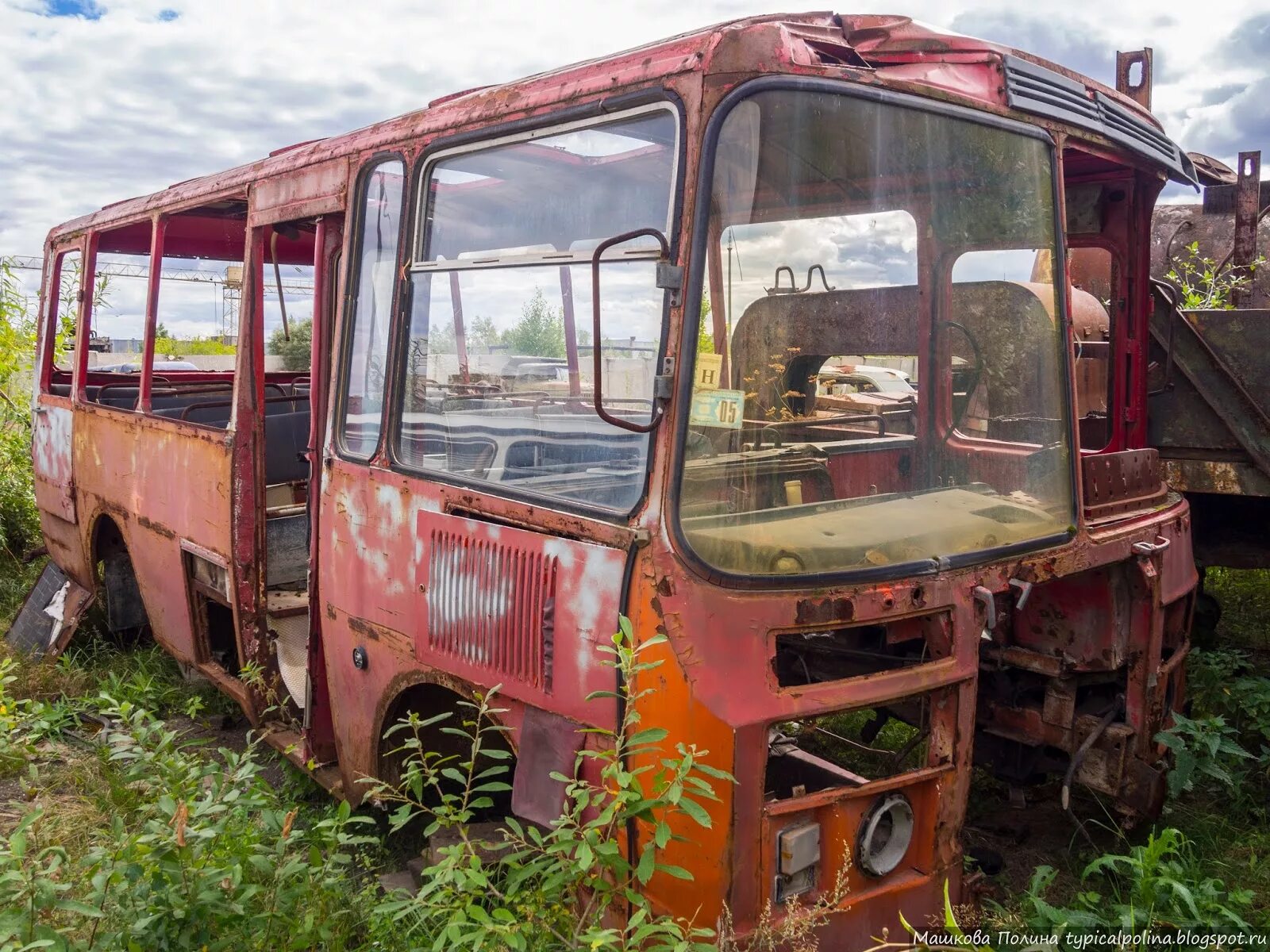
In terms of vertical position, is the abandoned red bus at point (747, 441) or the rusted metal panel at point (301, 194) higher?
the rusted metal panel at point (301, 194)

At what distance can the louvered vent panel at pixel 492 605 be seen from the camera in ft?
8.91

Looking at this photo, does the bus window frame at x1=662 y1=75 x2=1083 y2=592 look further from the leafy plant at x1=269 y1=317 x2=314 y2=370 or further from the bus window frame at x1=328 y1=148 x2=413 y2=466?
the leafy plant at x1=269 y1=317 x2=314 y2=370

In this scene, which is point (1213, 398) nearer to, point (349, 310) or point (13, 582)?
point (349, 310)

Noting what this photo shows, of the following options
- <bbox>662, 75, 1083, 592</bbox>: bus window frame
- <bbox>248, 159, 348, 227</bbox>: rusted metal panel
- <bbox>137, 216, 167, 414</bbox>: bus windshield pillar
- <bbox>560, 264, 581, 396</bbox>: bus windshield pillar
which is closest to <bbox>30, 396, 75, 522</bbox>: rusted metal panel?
<bbox>137, 216, 167, 414</bbox>: bus windshield pillar

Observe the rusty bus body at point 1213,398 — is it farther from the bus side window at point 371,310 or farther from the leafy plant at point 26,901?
the leafy plant at point 26,901

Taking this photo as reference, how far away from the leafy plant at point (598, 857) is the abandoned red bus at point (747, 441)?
76mm

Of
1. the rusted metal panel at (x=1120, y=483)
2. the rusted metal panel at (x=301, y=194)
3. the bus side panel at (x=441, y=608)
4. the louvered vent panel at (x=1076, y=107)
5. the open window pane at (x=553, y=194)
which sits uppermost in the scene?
the louvered vent panel at (x=1076, y=107)

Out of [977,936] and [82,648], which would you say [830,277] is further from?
[82,648]

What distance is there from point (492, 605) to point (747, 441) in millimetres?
839

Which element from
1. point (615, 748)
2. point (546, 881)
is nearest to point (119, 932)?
point (546, 881)

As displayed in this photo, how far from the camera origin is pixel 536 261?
2.81m

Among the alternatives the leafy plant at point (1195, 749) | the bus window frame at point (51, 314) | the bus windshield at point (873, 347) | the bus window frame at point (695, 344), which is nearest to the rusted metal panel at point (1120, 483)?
the bus windshield at point (873, 347)

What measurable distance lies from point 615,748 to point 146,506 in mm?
3710

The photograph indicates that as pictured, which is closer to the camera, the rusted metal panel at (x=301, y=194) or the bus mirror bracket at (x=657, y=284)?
the bus mirror bracket at (x=657, y=284)
